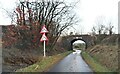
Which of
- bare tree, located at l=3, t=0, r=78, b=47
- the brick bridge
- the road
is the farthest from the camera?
the brick bridge

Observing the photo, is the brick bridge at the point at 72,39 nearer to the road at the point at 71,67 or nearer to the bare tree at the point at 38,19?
the bare tree at the point at 38,19

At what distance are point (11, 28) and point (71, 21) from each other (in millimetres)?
Answer: 13968

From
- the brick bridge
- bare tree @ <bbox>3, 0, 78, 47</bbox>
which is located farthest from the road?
the brick bridge

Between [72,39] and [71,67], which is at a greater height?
[72,39]

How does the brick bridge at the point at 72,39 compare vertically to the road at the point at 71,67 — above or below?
above

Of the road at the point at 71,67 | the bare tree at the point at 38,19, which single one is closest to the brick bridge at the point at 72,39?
the bare tree at the point at 38,19

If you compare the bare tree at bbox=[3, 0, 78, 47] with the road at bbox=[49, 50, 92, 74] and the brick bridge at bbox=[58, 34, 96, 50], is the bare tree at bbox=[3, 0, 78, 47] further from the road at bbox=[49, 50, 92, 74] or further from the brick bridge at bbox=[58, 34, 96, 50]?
the brick bridge at bbox=[58, 34, 96, 50]

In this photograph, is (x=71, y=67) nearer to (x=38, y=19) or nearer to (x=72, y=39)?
(x=38, y=19)

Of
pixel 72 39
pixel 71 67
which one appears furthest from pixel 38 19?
pixel 72 39

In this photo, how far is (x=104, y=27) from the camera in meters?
72.7

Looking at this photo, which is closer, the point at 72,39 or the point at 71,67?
the point at 71,67

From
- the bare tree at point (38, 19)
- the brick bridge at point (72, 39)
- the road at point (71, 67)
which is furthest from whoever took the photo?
the brick bridge at point (72, 39)

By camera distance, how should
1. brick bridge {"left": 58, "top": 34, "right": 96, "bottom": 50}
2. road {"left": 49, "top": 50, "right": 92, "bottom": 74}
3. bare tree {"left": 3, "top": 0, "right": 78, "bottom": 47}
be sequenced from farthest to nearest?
brick bridge {"left": 58, "top": 34, "right": 96, "bottom": 50} → bare tree {"left": 3, "top": 0, "right": 78, "bottom": 47} → road {"left": 49, "top": 50, "right": 92, "bottom": 74}

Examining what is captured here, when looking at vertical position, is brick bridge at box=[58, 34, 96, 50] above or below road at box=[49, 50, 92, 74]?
above
